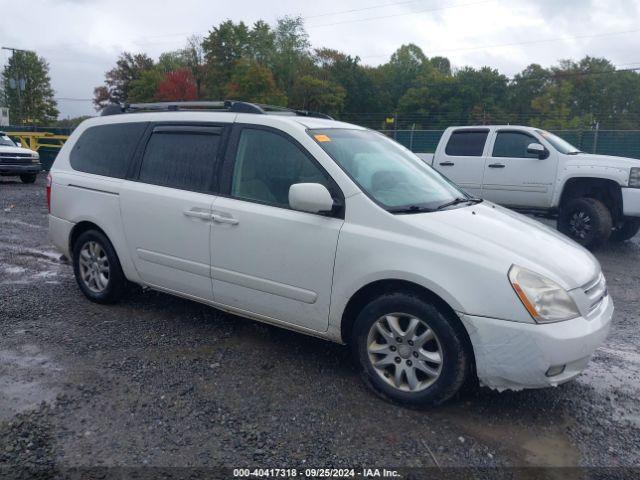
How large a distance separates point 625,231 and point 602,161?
151 cm

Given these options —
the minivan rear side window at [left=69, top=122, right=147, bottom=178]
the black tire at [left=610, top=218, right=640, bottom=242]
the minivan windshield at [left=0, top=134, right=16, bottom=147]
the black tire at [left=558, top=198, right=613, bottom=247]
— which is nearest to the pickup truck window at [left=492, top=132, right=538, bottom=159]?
the black tire at [left=558, top=198, right=613, bottom=247]

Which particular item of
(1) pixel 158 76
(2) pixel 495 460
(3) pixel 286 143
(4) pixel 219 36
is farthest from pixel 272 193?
(1) pixel 158 76

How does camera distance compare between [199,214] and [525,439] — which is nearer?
[525,439]

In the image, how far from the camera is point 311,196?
11.7 ft

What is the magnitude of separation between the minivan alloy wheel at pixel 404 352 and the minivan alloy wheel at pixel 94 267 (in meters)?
2.79

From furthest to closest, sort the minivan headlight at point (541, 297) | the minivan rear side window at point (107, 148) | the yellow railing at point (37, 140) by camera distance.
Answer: the yellow railing at point (37, 140)
the minivan rear side window at point (107, 148)
the minivan headlight at point (541, 297)

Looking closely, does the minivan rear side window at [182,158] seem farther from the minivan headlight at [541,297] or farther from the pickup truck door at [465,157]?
the pickup truck door at [465,157]

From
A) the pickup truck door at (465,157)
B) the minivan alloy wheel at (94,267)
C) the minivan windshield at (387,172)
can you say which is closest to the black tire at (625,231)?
the pickup truck door at (465,157)

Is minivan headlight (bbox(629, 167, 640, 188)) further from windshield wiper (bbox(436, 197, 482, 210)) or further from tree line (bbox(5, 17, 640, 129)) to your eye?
tree line (bbox(5, 17, 640, 129))

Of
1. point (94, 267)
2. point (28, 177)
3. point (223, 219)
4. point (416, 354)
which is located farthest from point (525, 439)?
point (28, 177)

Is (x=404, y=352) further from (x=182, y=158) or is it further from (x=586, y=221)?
(x=586, y=221)

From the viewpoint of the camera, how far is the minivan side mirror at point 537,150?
29.0 ft

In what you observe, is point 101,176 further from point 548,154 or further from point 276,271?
point 548,154

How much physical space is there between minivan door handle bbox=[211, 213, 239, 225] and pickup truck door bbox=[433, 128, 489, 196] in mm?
6433
